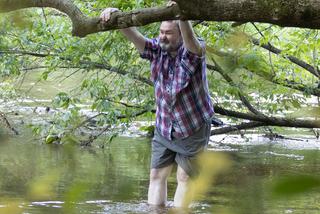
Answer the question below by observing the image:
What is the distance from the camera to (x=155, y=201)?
5.48m

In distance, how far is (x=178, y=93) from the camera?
16.5 feet

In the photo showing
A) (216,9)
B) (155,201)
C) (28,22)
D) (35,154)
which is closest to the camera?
(28,22)

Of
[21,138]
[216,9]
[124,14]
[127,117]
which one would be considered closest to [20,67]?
[127,117]

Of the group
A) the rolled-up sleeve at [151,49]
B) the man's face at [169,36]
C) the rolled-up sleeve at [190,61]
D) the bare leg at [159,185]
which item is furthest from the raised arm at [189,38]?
the bare leg at [159,185]

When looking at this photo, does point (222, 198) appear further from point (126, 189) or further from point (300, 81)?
point (126, 189)

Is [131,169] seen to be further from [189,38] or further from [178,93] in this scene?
[189,38]

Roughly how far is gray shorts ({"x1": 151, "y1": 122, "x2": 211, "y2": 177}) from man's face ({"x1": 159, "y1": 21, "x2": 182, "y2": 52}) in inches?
27.3

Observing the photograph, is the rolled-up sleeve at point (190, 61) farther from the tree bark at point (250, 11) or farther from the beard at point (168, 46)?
the tree bark at point (250, 11)

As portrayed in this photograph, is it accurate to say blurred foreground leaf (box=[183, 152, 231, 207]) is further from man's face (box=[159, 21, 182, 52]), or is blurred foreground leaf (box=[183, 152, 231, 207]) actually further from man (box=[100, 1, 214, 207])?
man's face (box=[159, 21, 182, 52])

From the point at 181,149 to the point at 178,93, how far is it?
0.46 meters

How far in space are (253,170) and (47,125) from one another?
2891 mm

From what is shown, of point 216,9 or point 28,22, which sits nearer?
point 28,22

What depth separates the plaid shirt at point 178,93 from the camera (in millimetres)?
4973

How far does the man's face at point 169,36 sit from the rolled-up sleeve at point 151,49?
11cm
